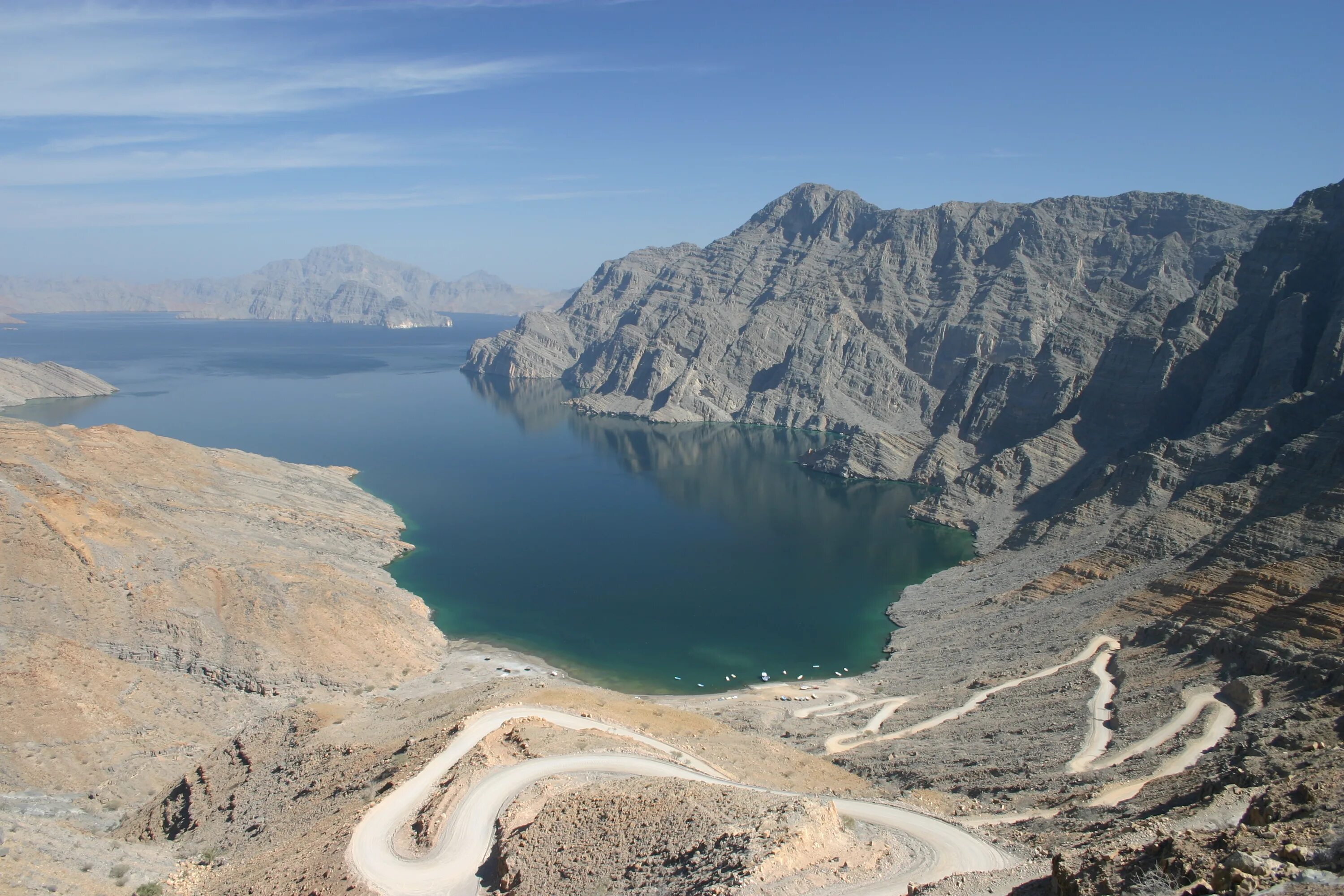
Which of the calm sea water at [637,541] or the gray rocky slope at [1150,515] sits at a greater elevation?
the gray rocky slope at [1150,515]

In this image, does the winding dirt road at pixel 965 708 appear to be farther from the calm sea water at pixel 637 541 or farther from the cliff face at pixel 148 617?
the cliff face at pixel 148 617

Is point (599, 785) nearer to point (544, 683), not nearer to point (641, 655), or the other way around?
point (544, 683)

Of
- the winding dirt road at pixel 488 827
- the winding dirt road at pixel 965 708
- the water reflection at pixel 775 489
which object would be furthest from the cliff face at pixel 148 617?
the water reflection at pixel 775 489

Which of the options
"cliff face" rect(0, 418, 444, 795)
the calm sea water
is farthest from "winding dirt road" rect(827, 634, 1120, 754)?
"cliff face" rect(0, 418, 444, 795)

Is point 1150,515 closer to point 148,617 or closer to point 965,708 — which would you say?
point 965,708

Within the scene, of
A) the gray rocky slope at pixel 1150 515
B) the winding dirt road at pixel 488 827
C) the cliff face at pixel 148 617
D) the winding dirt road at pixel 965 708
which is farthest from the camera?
the winding dirt road at pixel 965 708

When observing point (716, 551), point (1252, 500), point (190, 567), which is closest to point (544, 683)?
point (190, 567)

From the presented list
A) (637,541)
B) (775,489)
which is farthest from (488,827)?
(775,489)
